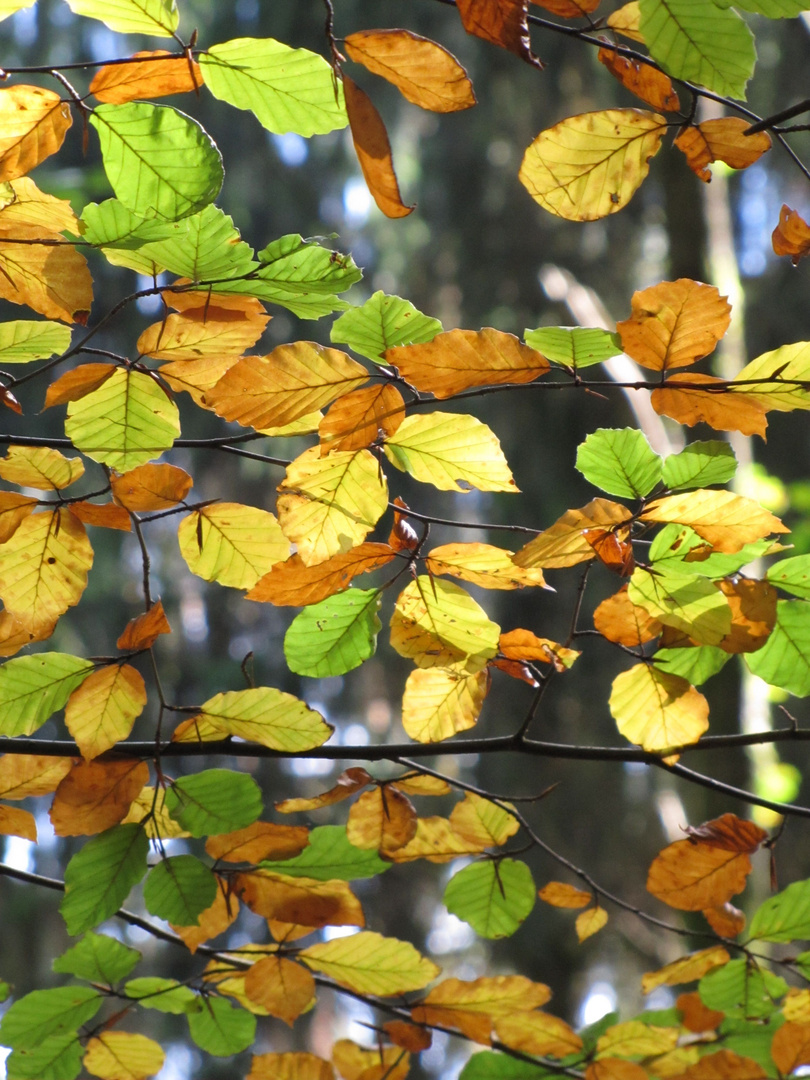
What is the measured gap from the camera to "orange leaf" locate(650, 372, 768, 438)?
54 centimetres

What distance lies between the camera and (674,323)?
1.78 ft

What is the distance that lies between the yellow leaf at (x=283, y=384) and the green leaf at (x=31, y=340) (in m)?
0.15

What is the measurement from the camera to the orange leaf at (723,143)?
1.73 ft

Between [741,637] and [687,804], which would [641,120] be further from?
[687,804]

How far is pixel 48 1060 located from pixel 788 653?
2.31ft

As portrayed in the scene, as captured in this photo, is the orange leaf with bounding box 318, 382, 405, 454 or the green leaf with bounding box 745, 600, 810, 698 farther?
the green leaf with bounding box 745, 600, 810, 698

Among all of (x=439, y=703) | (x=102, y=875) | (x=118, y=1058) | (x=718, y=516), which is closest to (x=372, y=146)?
(x=718, y=516)

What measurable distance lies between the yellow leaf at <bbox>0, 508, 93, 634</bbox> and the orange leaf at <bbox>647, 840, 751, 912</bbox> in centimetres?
53

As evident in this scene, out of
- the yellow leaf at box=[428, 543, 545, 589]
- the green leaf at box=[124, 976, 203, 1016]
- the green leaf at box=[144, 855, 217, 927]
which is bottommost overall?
the green leaf at box=[124, 976, 203, 1016]

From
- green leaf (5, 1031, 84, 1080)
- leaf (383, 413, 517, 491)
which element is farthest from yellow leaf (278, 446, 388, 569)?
green leaf (5, 1031, 84, 1080)

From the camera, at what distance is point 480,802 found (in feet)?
2.70

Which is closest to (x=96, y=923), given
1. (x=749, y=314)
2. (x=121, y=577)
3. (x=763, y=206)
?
(x=121, y=577)

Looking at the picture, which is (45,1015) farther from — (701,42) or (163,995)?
(701,42)

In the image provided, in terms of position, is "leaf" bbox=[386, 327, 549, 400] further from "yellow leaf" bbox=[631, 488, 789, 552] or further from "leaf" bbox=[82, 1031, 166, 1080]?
"leaf" bbox=[82, 1031, 166, 1080]
